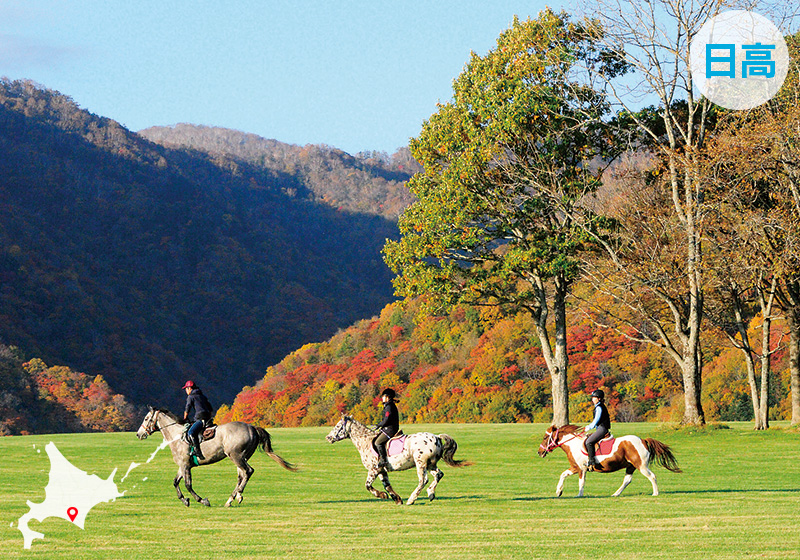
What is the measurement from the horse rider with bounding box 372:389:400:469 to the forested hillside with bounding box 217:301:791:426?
141 ft

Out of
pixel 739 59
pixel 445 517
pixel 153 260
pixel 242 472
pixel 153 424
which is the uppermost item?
pixel 739 59

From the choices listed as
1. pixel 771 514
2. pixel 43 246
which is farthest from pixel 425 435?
pixel 43 246

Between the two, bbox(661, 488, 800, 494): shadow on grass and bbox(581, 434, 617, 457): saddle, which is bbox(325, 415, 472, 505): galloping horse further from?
bbox(661, 488, 800, 494): shadow on grass

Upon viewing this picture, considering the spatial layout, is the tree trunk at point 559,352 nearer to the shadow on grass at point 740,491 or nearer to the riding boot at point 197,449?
the shadow on grass at point 740,491

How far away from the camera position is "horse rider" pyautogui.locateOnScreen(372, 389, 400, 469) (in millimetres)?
17281

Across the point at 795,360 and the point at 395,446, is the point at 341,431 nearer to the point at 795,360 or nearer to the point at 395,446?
the point at 395,446

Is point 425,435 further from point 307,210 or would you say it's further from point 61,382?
point 307,210

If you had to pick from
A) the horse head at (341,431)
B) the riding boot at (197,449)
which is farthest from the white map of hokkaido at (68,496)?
the horse head at (341,431)

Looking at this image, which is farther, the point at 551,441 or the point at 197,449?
the point at 551,441

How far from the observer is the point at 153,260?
153 metres

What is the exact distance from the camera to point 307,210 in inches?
7574

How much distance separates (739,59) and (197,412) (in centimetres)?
2938

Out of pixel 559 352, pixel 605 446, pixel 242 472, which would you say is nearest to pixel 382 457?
pixel 242 472

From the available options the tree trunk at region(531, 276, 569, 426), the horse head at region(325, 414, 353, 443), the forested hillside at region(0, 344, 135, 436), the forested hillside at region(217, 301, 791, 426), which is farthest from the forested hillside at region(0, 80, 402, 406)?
the horse head at region(325, 414, 353, 443)
